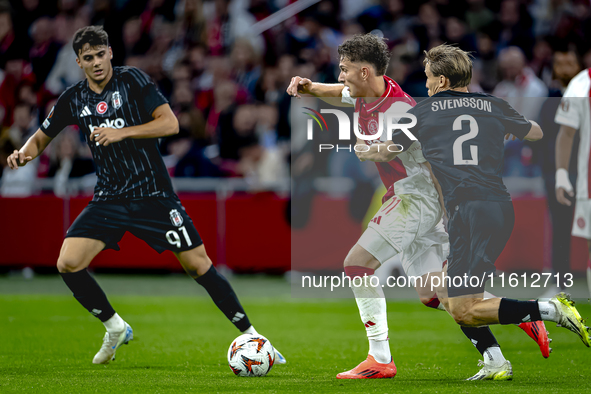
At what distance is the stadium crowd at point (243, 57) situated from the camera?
11.7 m

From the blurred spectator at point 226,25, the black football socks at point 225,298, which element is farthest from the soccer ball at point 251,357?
the blurred spectator at point 226,25

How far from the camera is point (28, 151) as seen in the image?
6191 mm

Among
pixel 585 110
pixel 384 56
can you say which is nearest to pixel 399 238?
pixel 384 56

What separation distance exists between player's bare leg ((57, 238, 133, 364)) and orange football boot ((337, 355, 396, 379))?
1.85m

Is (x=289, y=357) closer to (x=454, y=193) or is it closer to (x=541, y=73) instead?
(x=454, y=193)

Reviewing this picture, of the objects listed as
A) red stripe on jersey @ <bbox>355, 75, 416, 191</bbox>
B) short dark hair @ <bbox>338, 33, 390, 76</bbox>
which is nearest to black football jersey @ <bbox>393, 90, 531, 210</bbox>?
red stripe on jersey @ <bbox>355, 75, 416, 191</bbox>

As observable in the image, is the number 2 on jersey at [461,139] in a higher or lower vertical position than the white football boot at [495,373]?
higher

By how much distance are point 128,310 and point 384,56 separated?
5293 mm

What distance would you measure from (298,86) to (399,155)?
36.2 inches

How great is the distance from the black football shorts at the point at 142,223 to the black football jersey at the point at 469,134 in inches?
75.7

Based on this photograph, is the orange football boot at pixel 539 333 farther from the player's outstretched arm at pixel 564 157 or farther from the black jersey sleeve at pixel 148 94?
the black jersey sleeve at pixel 148 94

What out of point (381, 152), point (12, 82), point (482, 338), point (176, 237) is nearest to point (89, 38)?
point (176, 237)

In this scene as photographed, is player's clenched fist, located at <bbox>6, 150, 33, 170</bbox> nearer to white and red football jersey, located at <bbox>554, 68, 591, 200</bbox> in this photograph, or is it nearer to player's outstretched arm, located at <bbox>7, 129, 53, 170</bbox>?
player's outstretched arm, located at <bbox>7, 129, 53, 170</bbox>

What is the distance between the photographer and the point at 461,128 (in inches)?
199
